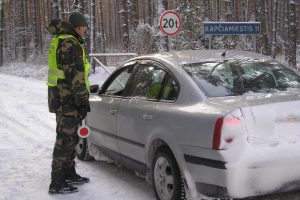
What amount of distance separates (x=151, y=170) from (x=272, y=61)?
187 cm

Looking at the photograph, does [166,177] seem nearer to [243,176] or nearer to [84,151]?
[243,176]

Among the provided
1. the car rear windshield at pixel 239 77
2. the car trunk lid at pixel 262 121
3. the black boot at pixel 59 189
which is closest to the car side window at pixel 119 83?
the car rear windshield at pixel 239 77

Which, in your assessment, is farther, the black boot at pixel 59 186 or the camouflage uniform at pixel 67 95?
the black boot at pixel 59 186

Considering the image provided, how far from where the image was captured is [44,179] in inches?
237

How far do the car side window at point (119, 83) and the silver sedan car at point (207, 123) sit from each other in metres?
0.02

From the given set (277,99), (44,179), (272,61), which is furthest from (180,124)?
(44,179)

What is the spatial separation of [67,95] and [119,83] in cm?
88

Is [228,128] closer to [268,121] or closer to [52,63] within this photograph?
[268,121]

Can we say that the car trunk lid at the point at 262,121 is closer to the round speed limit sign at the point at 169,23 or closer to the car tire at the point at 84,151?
the car tire at the point at 84,151

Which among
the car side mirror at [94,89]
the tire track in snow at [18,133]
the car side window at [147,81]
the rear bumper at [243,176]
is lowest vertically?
the tire track in snow at [18,133]

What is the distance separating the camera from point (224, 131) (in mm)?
3830

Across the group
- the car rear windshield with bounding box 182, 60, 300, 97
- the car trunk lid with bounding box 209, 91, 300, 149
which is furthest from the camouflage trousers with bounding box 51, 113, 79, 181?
the car trunk lid with bounding box 209, 91, 300, 149

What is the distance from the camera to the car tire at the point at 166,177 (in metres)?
4.32

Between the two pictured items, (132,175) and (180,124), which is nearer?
(180,124)
